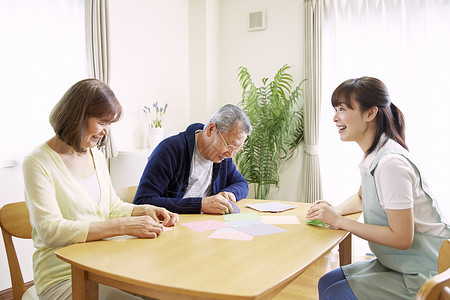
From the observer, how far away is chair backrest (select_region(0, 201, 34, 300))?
66.7 inches

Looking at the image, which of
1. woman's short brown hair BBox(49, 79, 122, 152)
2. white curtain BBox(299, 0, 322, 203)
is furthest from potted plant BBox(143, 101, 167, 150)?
woman's short brown hair BBox(49, 79, 122, 152)

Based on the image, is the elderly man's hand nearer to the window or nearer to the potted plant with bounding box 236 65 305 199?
the window

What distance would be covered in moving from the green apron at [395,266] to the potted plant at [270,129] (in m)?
2.39

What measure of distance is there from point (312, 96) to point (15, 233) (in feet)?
10.3

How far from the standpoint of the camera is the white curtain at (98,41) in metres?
3.13

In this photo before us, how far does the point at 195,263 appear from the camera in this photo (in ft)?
3.88

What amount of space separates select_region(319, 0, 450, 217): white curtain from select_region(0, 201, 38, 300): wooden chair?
3.09m

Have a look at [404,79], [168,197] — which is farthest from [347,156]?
[168,197]

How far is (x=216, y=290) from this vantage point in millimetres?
975

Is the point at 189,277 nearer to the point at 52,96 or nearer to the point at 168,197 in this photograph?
the point at 168,197

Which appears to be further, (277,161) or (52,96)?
(277,161)

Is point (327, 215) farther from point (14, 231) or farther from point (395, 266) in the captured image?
point (14, 231)

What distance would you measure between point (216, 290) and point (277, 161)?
11.0 ft

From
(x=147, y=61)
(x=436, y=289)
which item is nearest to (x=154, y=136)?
(x=147, y=61)
